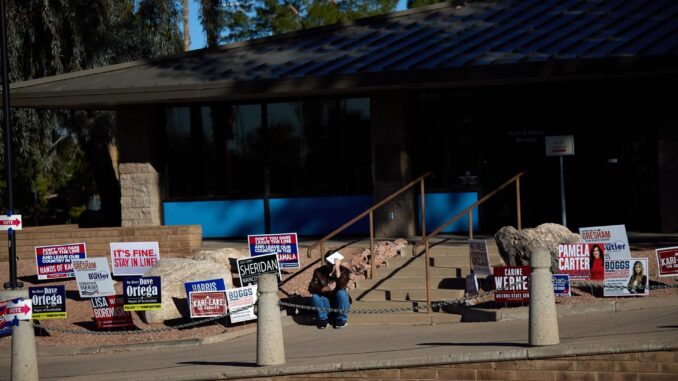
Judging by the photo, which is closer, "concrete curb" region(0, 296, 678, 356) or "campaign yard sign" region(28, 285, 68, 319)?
"concrete curb" region(0, 296, 678, 356)

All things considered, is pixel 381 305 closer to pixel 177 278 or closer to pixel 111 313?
pixel 177 278

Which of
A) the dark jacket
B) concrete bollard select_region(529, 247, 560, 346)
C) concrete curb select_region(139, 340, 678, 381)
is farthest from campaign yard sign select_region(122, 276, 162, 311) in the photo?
concrete bollard select_region(529, 247, 560, 346)

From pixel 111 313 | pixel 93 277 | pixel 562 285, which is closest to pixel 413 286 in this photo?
pixel 562 285

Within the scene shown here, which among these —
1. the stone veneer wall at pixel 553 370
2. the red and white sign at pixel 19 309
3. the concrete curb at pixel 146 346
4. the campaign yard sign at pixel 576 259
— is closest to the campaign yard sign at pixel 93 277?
the concrete curb at pixel 146 346

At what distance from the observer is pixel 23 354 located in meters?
12.3

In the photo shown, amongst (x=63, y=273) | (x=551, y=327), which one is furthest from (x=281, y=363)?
(x=63, y=273)

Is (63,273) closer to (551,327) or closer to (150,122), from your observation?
(150,122)

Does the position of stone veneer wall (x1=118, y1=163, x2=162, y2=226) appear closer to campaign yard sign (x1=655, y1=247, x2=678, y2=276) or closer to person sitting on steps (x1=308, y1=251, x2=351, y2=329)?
person sitting on steps (x1=308, y1=251, x2=351, y2=329)

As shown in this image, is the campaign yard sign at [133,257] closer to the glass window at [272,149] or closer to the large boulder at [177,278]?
the large boulder at [177,278]

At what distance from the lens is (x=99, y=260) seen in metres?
16.4

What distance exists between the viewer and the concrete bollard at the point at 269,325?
11562 mm

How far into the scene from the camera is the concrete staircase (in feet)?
49.2

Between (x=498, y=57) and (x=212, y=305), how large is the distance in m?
6.92

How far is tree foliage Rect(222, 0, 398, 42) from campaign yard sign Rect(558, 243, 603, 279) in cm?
4413
